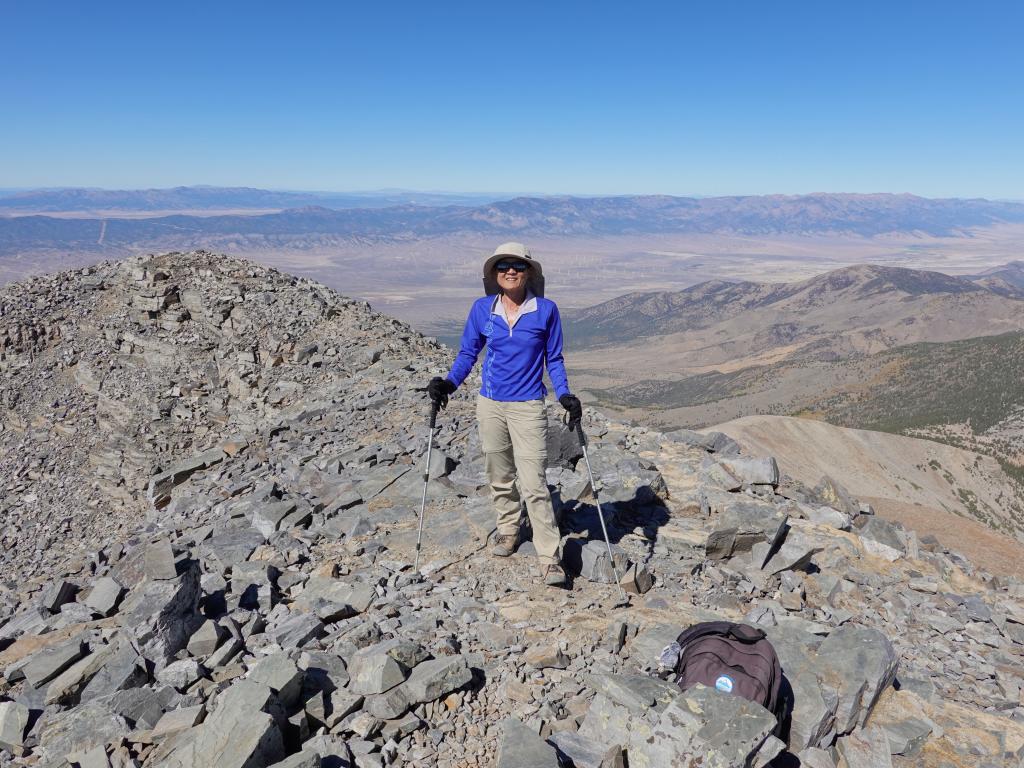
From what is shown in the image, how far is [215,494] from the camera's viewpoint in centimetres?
1377

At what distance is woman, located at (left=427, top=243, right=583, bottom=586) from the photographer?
7234mm

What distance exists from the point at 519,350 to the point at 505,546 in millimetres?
2659

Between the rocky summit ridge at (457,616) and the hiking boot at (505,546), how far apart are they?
13 centimetres

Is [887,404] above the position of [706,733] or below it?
below

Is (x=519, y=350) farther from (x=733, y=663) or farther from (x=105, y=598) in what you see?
(x=105, y=598)

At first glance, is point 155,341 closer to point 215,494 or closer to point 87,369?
point 87,369

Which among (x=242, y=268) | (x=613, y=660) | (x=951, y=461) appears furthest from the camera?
(x=951, y=461)

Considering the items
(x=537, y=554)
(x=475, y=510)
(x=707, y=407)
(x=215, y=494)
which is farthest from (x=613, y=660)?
(x=707, y=407)

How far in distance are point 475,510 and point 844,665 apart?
215 inches

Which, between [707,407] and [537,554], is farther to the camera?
[707,407]

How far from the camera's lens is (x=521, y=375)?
7.25m

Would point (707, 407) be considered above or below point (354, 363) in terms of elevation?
below

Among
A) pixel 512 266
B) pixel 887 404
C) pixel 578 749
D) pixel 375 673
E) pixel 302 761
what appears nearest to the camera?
pixel 302 761

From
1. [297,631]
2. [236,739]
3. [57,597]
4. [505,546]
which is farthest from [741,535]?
[57,597]
